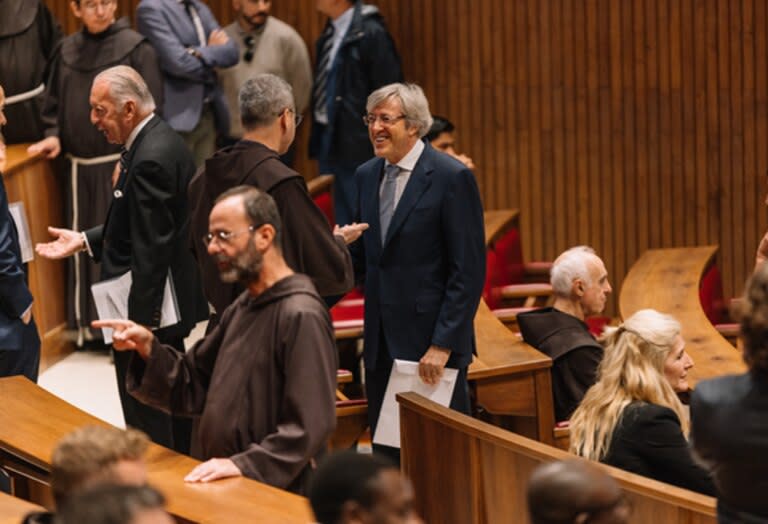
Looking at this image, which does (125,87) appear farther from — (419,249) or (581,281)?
(581,281)

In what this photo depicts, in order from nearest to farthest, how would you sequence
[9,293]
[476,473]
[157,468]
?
[157,468] < [476,473] < [9,293]

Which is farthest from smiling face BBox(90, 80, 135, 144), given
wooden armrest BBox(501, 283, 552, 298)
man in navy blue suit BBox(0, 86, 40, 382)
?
wooden armrest BBox(501, 283, 552, 298)

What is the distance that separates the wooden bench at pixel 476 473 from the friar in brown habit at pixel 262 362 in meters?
0.77

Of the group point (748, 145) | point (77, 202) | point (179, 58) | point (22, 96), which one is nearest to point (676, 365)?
point (77, 202)

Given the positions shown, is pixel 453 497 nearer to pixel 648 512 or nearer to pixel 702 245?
pixel 648 512

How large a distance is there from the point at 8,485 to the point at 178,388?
2.98ft

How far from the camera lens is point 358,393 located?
6.58 meters

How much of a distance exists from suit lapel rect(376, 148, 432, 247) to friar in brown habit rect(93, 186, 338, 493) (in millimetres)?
1319

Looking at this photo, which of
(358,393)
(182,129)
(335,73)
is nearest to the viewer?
(358,393)

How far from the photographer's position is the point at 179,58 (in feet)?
24.6

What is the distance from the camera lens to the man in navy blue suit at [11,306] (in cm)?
519

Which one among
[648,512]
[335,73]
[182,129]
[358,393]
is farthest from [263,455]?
[335,73]

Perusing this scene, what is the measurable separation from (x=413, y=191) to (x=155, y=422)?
1208 millimetres

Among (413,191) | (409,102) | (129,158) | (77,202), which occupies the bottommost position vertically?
(77,202)
